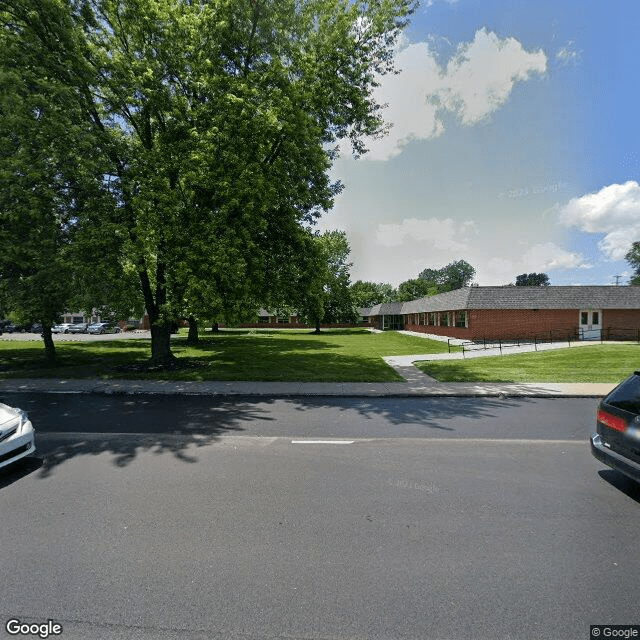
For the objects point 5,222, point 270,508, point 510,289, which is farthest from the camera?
point 510,289

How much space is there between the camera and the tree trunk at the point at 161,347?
623 inches

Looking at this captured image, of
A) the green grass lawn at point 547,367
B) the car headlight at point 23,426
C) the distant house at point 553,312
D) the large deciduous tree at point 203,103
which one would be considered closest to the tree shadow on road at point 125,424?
the car headlight at point 23,426

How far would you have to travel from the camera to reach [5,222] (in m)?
12.0

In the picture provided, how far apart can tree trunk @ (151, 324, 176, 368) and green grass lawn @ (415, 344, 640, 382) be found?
10710mm

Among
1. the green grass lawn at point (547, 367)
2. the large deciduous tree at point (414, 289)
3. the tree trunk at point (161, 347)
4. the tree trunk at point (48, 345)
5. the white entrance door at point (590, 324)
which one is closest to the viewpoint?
the green grass lawn at point (547, 367)

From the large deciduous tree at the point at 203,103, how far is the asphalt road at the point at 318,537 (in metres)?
6.66

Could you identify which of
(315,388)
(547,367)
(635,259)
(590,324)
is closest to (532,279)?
(635,259)

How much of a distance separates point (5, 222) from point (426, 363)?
1690 centimetres

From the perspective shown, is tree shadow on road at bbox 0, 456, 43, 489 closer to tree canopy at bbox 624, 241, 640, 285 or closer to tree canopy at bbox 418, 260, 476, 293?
tree canopy at bbox 624, 241, 640, 285

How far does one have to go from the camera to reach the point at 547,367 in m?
15.6

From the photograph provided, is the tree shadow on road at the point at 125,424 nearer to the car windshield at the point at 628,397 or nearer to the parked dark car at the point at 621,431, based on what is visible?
the parked dark car at the point at 621,431

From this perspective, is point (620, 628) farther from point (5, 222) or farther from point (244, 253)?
point (5, 222)

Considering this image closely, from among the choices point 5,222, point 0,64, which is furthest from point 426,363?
point 0,64

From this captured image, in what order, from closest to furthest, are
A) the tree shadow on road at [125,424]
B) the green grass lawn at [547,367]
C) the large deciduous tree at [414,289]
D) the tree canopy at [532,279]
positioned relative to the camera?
the tree shadow on road at [125,424] < the green grass lawn at [547,367] < the large deciduous tree at [414,289] < the tree canopy at [532,279]
